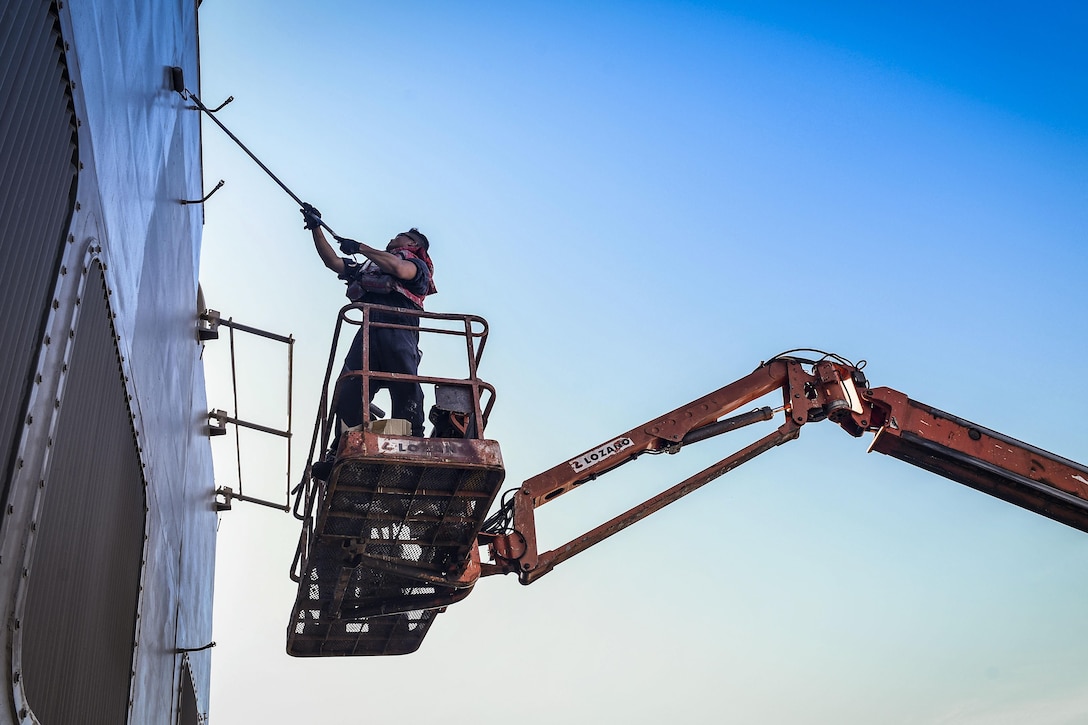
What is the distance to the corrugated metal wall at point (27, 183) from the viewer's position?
3.19 meters

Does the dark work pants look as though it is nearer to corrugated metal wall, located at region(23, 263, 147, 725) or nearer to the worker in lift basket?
the worker in lift basket

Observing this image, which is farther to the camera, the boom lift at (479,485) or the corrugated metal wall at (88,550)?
the boom lift at (479,485)

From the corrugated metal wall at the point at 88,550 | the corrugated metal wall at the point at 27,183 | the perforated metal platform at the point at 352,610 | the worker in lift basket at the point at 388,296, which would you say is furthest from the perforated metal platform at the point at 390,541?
the corrugated metal wall at the point at 27,183

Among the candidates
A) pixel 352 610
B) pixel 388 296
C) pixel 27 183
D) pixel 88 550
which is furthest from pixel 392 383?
pixel 27 183

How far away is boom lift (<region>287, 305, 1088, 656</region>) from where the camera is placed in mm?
7422

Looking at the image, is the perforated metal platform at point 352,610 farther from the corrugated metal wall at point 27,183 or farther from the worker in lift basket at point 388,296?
the corrugated metal wall at point 27,183

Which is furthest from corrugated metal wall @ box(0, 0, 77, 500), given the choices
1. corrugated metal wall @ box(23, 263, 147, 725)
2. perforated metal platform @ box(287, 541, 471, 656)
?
perforated metal platform @ box(287, 541, 471, 656)

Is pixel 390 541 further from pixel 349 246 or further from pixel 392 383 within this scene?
pixel 349 246

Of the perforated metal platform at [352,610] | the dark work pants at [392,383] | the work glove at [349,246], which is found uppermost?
the work glove at [349,246]

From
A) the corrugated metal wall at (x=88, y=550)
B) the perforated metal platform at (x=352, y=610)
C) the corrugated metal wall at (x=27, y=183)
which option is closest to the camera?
the corrugated metal wall at (x=27, y=183)

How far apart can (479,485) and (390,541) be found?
38.5 inches

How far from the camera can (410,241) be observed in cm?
888

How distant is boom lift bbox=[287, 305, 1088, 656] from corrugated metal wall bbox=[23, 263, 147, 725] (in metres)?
1.67

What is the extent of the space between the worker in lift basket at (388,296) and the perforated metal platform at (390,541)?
639 millimetres
